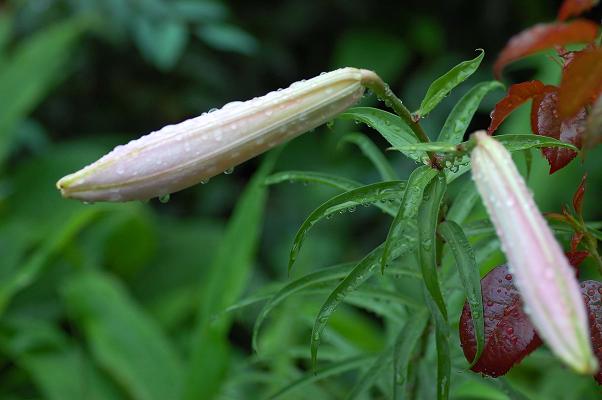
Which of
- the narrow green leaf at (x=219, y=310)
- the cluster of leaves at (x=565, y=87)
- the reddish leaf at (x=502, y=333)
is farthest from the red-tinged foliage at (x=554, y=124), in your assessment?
the narrow green leaf at (x=219, y=310)

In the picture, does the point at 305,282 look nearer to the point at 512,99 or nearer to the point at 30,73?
the point at 512,99

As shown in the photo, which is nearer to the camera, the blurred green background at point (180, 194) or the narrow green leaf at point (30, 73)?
the blurred green background at point (180, 194)

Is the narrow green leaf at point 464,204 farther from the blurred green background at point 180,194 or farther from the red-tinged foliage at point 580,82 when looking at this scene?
the blurred green background at point 180,194

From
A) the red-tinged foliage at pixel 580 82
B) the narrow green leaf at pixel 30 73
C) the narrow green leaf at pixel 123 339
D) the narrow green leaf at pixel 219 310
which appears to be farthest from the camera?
the narrow green leaf at pixel 30 73

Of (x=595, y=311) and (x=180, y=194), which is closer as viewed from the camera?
(x=595, y=311)

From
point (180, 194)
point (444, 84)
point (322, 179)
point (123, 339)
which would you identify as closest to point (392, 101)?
point (444, 84)

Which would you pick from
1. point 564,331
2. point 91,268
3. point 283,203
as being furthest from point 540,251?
point 283,203

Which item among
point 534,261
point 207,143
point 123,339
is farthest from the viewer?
point 123,339
